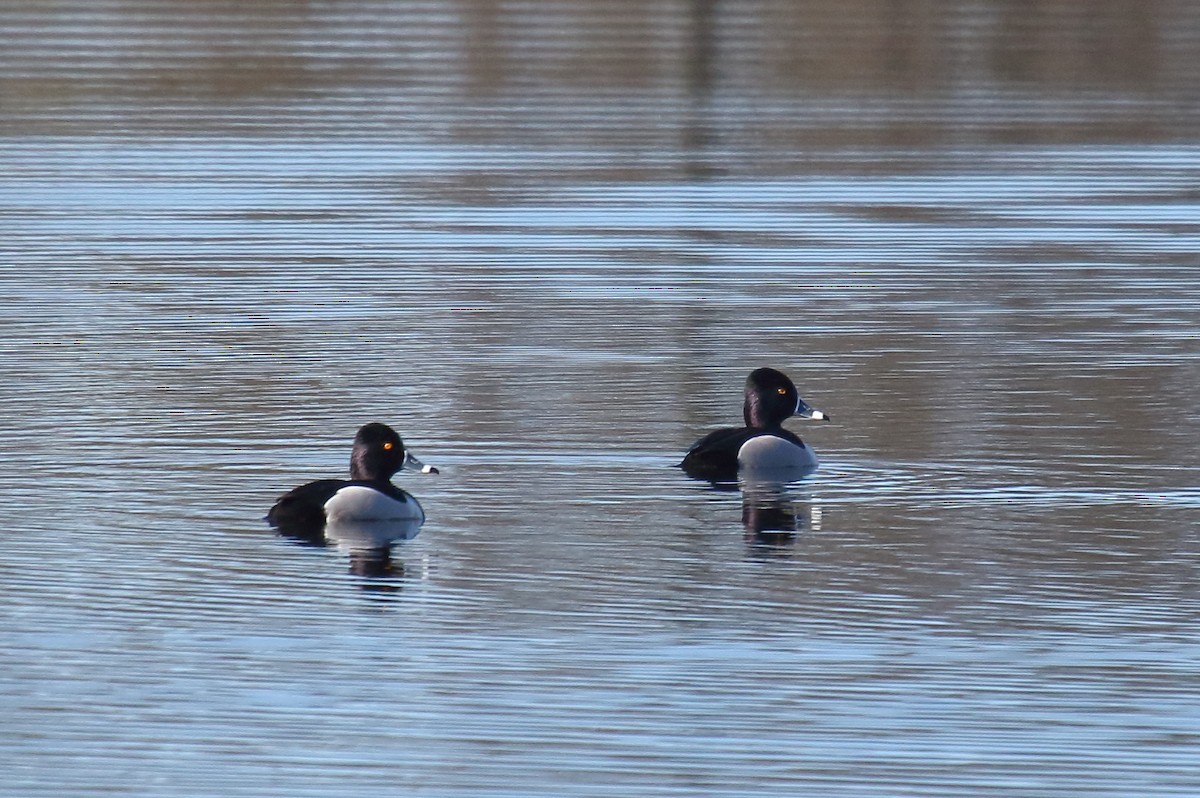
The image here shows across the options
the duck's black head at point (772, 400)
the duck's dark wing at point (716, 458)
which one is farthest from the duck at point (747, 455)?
the duck's black head at point (772, 400)

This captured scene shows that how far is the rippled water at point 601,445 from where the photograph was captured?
9328 millimetres

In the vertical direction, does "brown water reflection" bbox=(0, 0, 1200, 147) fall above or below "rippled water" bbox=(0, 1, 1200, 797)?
above

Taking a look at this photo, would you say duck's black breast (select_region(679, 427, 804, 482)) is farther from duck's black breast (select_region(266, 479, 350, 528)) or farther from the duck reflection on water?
duck's black breast (select_region(266, 479, 350, 528))

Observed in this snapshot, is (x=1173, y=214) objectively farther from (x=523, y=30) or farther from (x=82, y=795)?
(x=523, y=30)

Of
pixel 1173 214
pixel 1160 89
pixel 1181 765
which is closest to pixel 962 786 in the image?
pixel 1181 765

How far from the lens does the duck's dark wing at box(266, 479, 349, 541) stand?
490 inches

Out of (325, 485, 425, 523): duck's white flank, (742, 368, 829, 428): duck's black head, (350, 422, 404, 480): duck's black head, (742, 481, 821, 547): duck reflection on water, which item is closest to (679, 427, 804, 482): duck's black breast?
(742, 481, 821, 547): duck reflection on water

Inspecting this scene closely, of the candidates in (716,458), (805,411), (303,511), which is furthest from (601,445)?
(303,511)

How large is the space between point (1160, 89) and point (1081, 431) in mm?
23814

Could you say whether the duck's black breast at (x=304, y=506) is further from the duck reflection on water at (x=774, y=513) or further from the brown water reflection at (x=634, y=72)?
A: the brown water reflection at (x=634, y=72)

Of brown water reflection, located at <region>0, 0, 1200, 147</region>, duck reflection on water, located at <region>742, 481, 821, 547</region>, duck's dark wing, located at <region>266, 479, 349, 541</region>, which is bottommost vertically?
duck reflection on water, located at <region>742, 481, 821, 547</region>

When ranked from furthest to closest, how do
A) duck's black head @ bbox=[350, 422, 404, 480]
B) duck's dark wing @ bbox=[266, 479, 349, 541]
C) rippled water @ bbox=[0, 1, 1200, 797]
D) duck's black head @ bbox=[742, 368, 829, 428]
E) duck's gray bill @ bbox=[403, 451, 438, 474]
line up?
duck's black head @ bbox=[742, 368, 829, 428] < duck's gray bill @ bbox=[403, 451, 438, 474] < duck's black head @ bbox=[350, 422, 404, 480] < duck's dark wing @ bbox=[266, 479, 349, 541] < rippled water @ bbox=[0, 1, 1200, 797]

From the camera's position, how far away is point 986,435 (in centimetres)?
1492

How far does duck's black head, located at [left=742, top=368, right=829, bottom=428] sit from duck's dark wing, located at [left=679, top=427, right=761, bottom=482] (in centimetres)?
63
